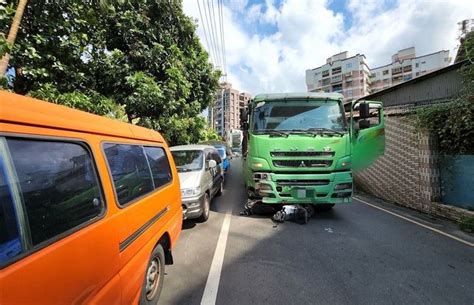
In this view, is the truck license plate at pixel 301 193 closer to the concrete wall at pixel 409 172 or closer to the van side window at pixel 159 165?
the van side window at pixel 159 165

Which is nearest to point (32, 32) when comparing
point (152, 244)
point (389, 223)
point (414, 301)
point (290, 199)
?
point (152, 244)

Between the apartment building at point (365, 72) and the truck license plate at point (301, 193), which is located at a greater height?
the apartment building at point (365, 72)

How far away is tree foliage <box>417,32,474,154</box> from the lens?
5.78m

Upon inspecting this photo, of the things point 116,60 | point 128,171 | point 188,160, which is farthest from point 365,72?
point 128,171

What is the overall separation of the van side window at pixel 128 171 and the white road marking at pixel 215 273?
1362 millimetres

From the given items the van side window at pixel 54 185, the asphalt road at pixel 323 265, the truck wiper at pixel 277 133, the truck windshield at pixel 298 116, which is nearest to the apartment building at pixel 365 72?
the truck windshield at pixel 298 116

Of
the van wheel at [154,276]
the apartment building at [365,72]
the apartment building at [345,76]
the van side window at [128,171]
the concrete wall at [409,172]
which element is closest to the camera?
the van side window at [128,171]

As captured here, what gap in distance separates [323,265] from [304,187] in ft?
7.17

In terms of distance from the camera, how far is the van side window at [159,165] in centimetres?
314

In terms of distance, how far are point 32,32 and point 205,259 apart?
5305 millimetres

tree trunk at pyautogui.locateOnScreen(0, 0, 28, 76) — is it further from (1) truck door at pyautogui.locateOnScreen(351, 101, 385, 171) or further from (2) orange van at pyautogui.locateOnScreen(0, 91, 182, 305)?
(1) truck door at pyautogui.locateOnScreen(351, 101, 385, 171)

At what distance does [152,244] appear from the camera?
8.57ft

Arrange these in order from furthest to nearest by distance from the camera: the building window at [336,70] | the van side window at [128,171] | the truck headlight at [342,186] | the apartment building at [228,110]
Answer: the apartment building at [228,110] → the building window at [336,70] → the truck headlight at [342,186] → the van side window at [128,171]

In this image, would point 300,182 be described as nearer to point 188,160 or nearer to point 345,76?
point 188,160
